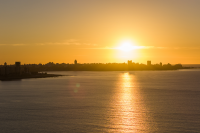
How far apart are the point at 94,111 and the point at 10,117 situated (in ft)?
31.4

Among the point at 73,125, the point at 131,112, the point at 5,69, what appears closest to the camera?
the point at 73,125

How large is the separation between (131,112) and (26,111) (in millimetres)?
12724

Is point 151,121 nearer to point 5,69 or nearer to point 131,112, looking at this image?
point 131,112

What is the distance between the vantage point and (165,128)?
20.6m

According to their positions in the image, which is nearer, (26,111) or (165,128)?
(165,128)

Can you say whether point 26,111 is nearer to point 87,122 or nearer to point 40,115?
point 40,115

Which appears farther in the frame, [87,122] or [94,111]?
[94,111]

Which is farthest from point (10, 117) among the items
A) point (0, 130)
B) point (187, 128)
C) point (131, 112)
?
point (187, 128)

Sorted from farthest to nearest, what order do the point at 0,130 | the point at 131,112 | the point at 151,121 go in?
the point at 131,112 < the point at 151,121 < the point at 0,130

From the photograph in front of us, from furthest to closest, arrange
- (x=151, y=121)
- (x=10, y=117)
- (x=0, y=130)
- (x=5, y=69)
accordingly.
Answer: (x=5, y=69), (x=10, y=117), (x=151, y=121), (x=0, y=130)

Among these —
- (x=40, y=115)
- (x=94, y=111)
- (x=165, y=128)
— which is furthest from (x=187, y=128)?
(x=40, y=115)

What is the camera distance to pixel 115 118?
24.6 m

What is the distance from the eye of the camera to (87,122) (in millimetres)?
22812

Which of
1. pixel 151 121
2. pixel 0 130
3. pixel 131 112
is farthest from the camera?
pixel 131 112
